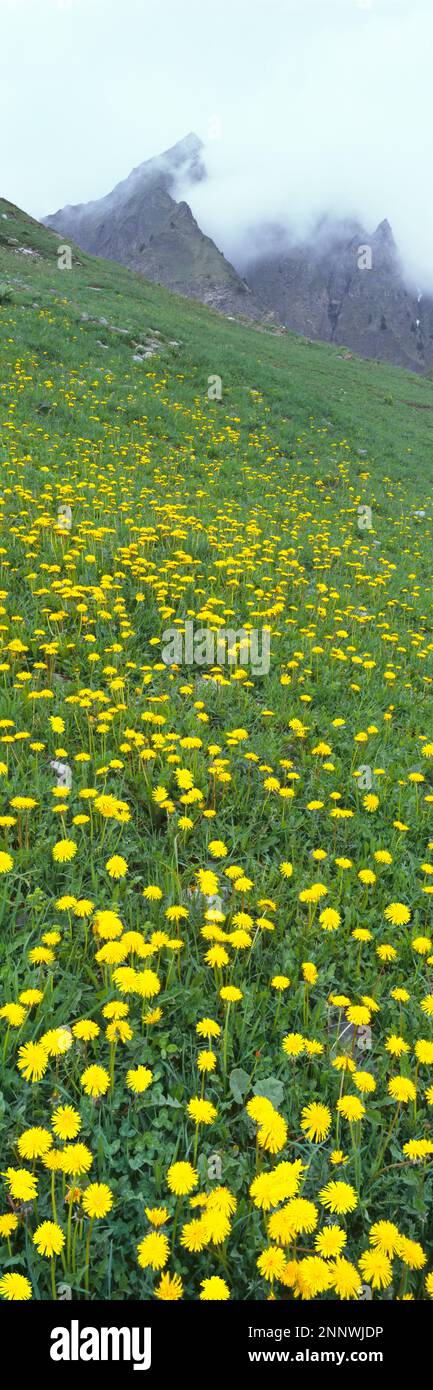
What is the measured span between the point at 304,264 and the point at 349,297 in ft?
48.2

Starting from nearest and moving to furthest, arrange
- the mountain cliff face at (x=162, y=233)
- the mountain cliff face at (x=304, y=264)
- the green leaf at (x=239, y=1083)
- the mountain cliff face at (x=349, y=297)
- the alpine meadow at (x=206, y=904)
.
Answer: the alpine meadow at (x=206, y=904) → the green leaf at (x=239, y=1083) → the mountain cliff face at (x=162, y=233) → the mountain cliff face at (x=304, y=264) → the mountain cliff face at (x=349, y=297)

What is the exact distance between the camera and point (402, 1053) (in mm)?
2473

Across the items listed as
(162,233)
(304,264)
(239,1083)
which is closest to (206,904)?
(239,1083)

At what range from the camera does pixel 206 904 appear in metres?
3.02

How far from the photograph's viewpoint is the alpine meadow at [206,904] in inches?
73.6

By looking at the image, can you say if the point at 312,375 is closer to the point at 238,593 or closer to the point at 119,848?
the point at 238,593

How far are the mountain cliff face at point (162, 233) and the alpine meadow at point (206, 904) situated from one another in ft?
333

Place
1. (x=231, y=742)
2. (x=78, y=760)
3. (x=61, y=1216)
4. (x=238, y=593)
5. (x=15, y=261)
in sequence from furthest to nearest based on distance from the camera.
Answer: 1. (x=15, y=261)
2. (x=238, y=593)
3. (x=231, y=742)
4. (x=78, y=760)
5. (x=61, y=1216)

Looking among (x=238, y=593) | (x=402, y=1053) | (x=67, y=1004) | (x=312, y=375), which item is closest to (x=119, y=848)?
(x=67, y=1004)

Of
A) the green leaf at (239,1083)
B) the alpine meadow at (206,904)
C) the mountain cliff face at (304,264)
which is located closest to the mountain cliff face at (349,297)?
the mountain cliff face at (304,264)

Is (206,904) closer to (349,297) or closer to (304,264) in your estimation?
(349,297)

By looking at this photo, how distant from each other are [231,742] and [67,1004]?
1937 millimetres

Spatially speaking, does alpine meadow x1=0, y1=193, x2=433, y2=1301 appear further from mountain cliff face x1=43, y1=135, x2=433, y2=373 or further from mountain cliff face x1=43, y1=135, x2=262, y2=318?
mountain cliff face x1=43, y1=135, x2=433, y2=373

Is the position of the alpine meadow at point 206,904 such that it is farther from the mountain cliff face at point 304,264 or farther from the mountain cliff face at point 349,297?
the mountain cliff face at point 349,297
